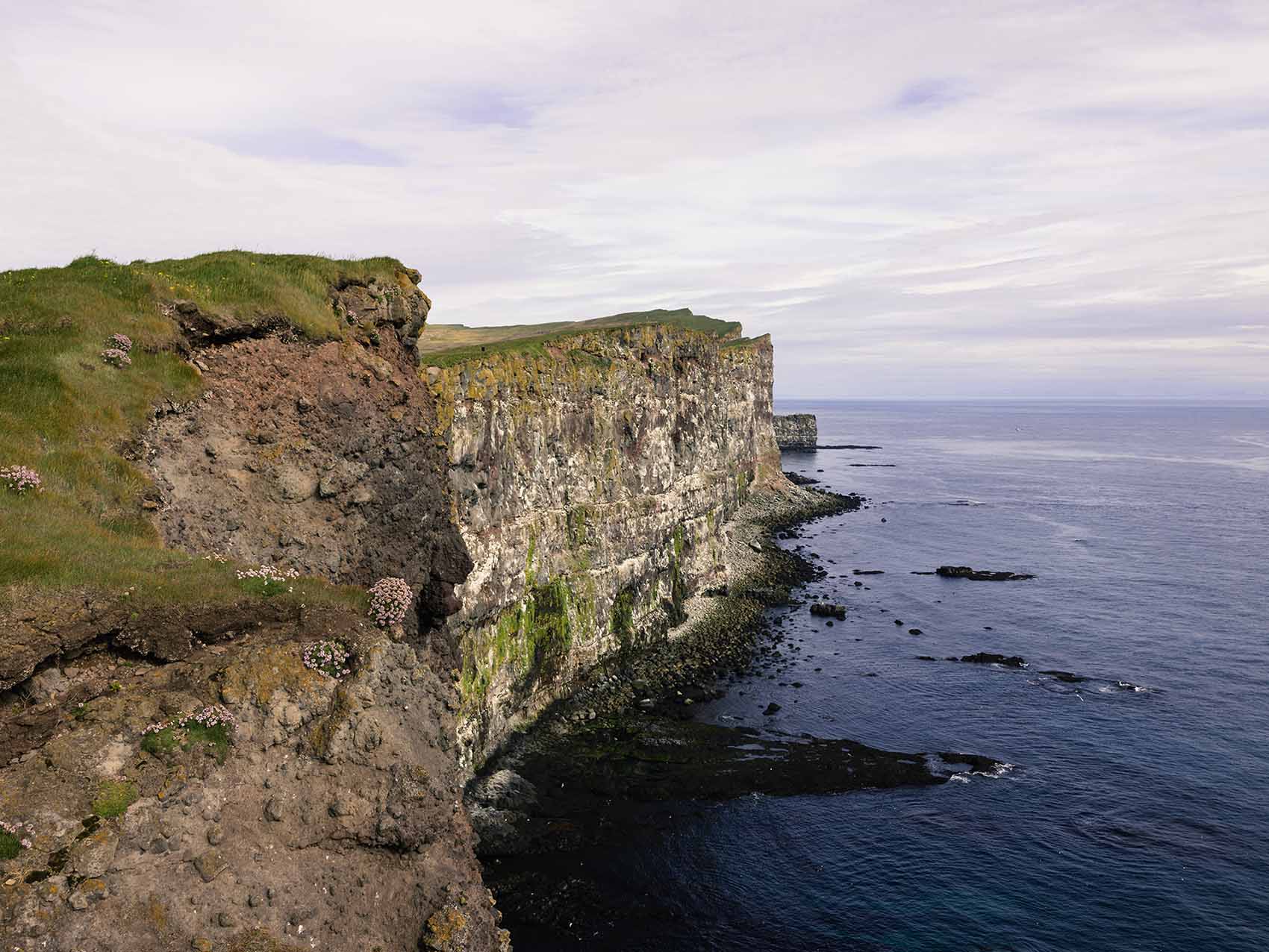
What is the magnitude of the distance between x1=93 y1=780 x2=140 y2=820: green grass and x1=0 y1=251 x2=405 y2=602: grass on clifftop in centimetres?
399

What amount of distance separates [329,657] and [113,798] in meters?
4.85

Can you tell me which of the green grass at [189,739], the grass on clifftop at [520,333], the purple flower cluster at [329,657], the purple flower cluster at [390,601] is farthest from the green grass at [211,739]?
the grass on clifftop at [520,333]

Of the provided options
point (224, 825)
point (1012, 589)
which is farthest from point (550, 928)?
point (1012, 589)

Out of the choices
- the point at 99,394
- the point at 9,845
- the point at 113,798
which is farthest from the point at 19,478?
the point at 9,845

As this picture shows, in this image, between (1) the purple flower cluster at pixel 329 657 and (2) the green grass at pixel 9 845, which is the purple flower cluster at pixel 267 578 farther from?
(2) the green grass at pixel 9 845

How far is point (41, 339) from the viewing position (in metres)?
22.0

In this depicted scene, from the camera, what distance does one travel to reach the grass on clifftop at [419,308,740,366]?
5441cm

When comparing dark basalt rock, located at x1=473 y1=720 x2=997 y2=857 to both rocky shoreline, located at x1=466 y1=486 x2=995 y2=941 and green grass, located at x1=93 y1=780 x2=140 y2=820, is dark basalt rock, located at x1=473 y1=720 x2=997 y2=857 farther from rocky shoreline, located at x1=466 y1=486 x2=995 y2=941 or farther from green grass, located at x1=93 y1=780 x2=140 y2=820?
green grass, located at x1=93 y1=780 x2=140 y2=820

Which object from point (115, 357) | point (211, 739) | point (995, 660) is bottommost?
point (995, 660)

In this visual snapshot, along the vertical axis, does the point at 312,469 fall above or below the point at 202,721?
above

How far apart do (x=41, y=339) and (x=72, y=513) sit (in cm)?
720

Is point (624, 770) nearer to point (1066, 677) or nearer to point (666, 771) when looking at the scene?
point (666, 771)

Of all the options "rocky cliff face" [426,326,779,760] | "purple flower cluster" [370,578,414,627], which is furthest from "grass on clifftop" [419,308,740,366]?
"purple flower cluster" [370,578,414,627]

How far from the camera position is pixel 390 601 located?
21.9 m
